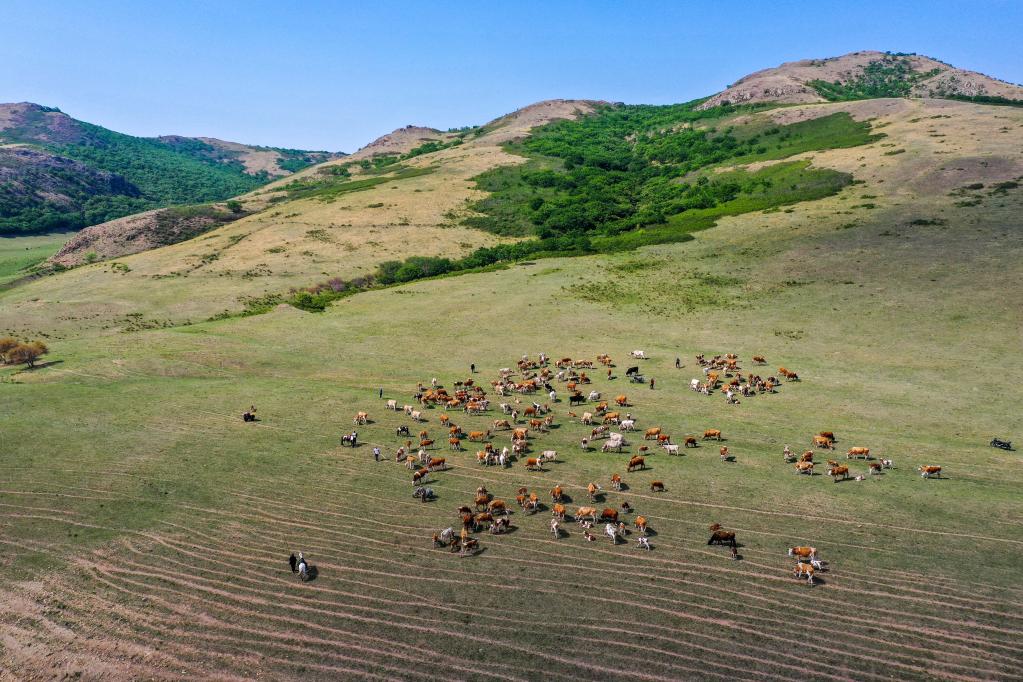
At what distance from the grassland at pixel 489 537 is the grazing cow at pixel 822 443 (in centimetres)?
170

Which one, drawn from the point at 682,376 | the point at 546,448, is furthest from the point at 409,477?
the point at 682,376

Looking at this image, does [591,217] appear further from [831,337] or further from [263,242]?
[831,337]

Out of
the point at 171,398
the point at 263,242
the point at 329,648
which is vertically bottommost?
the point at 329,648

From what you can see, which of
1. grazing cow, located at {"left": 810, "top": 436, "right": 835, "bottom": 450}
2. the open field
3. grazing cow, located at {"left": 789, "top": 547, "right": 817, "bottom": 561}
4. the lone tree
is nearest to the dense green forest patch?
the lone tree

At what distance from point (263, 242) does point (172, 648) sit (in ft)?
315

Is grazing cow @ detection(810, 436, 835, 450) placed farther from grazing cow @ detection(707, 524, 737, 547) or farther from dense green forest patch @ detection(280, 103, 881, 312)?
dense green forest patch @ detection(280, 103, 881, 312)

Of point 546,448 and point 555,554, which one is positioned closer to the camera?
point 555,554

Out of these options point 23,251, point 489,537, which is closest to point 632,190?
point 489,537

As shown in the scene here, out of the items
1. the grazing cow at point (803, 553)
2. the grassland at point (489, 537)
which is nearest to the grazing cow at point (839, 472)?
the grassland at point (489, 537)

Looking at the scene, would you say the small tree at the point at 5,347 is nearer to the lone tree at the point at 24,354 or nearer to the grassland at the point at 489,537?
the lone tree at the point at 24,354

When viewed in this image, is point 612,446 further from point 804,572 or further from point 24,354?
point 24,354

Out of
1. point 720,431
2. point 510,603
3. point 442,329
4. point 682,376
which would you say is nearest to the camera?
point 510,603

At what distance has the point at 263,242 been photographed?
340ft

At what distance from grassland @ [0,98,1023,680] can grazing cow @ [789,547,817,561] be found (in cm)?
104
